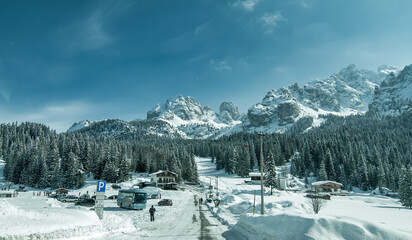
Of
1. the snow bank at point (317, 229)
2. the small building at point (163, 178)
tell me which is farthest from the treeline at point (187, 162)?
the snow bank at point (317, 229)

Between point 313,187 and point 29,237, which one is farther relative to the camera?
point 313,187

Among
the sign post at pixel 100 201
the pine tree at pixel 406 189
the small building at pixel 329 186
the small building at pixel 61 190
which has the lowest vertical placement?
the small building at pixel 329 186

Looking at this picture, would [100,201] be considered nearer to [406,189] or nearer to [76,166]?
[406,189]

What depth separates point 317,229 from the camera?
13.5 metres

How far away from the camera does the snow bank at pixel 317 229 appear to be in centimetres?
Answer: 1234

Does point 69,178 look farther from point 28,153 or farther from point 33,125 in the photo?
point 33,125

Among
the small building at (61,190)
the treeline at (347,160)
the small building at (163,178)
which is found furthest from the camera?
the treeline at (347,160)

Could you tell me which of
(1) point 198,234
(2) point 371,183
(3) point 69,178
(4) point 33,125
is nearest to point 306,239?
(1) point 198,234

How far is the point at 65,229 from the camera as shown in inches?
595

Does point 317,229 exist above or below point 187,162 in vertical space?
above

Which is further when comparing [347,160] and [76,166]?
[347,160]

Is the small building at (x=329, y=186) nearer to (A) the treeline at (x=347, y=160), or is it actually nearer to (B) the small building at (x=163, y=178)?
(A) the treeline at (x=347, y=160)

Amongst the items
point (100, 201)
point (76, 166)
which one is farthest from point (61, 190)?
point (100, 201)

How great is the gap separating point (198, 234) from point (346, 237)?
10646 mm
